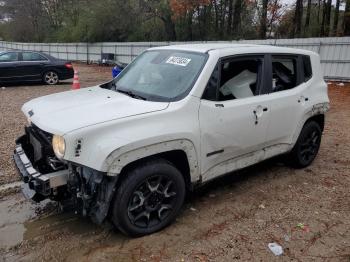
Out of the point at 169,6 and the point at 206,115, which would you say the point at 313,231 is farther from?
the point at 169,6

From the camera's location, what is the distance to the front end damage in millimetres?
3188

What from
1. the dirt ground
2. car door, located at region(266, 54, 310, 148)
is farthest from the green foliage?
the dirt ground

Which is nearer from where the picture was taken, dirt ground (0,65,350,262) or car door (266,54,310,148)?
dirt ground (0,65,350,262)

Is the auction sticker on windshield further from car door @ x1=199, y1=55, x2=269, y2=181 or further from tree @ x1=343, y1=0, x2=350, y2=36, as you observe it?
tree @ x1=343, y1=0, x2=350, y2=36

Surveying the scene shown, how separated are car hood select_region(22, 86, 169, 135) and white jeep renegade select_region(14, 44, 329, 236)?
0.4 inches

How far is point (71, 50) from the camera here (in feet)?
113

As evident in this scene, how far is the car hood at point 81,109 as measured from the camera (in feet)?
10.6

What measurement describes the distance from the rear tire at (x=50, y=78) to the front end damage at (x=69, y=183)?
11987 millimetres

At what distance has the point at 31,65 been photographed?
46.8ft

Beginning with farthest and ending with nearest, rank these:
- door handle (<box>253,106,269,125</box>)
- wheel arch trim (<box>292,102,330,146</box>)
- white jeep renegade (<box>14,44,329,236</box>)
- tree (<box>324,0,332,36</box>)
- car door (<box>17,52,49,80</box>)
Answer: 1. tree (<box>324,0,332,36</box>)
2. car door (<box>17,52,49,80</box>)
3. wheel arch trim (<box>292,102,330,146</box>)
4. door handle (<box>253,106,269,125</box>)
5. white jeep renegade (<box>14,44,329,236</box>)

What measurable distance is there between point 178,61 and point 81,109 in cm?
127

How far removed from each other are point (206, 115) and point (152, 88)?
27.2 inches

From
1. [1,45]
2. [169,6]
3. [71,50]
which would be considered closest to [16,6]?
[1,45]

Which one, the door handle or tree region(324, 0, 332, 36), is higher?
tree region(324, 0, 332, 36)
